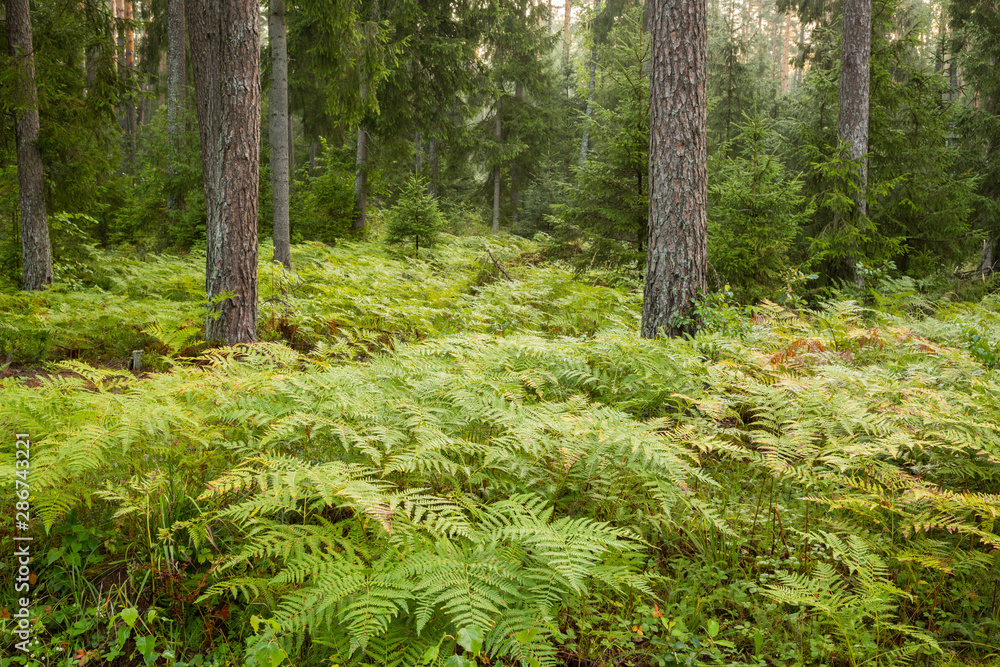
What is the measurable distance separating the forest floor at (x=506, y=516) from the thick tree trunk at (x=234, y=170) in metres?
1.76

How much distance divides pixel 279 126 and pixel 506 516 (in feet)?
29.1

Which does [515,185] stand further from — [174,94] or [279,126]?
[279,126]

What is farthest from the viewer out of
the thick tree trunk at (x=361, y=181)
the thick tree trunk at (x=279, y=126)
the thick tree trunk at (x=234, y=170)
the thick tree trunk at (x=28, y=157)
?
the thick tree trunk at (x=361, y=181)

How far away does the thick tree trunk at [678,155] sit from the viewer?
5176 mm

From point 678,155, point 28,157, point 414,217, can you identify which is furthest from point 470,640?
point 414,217

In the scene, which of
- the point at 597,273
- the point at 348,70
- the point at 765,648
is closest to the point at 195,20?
the point at 348,70

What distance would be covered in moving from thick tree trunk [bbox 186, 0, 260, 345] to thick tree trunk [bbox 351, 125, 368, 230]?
725 centimetres

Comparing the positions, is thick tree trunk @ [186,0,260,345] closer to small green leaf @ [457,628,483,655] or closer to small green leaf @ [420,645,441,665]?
small green leaf @ [420,645,441,665]

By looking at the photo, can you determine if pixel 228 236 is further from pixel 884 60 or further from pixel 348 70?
pixel 884 60

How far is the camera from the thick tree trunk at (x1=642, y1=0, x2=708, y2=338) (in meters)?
5.18

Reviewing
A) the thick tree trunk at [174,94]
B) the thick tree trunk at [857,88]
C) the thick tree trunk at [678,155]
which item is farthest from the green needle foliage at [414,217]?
the thick tree trunk at [857,88]

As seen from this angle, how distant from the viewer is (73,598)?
2492 mm

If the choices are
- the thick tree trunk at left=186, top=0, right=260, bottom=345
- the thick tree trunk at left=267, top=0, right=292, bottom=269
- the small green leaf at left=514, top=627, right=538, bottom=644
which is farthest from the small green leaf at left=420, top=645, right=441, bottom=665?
the thick tree trunk at left=267, top=0, right=292, bottom=269

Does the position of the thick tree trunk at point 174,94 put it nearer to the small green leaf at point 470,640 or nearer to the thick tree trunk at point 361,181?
the thick tree trunk at point 361,181
